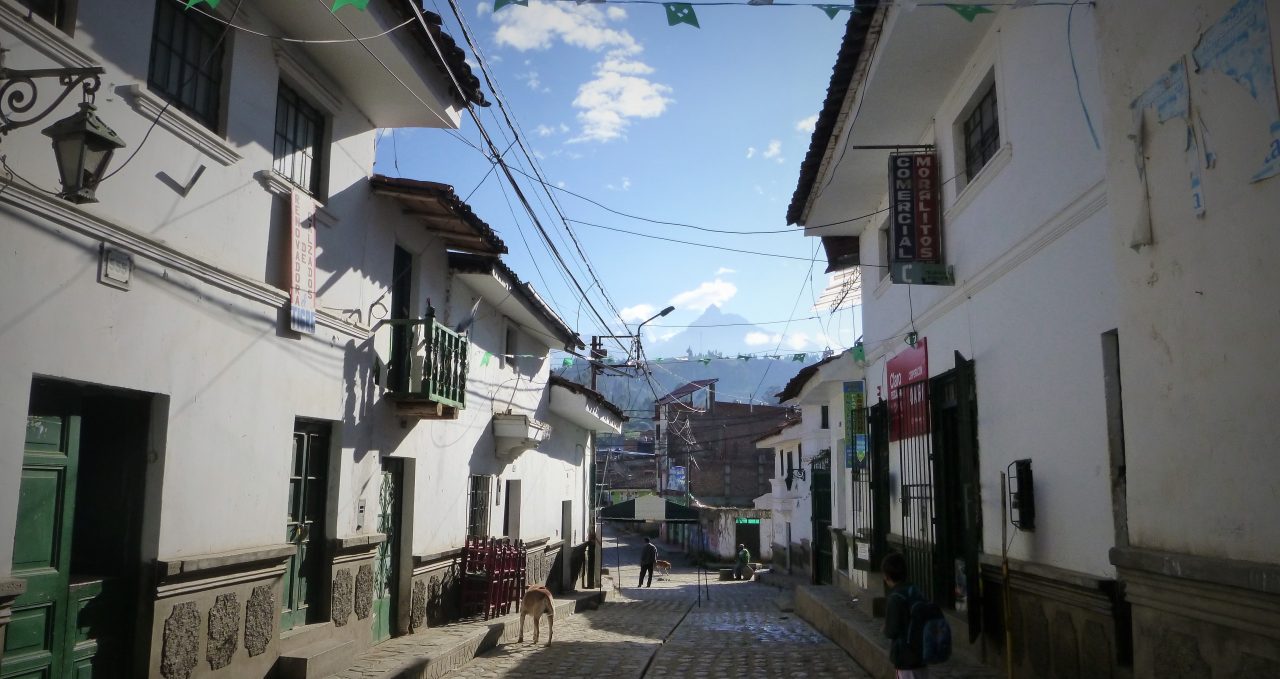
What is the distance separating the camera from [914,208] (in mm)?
10195

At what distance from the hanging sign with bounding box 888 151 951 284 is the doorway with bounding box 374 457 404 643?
21.3 feet

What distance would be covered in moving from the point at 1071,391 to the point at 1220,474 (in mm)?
3127

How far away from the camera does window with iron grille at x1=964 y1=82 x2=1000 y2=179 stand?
9023 millimetres

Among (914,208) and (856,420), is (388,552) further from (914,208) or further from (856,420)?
(856,420)

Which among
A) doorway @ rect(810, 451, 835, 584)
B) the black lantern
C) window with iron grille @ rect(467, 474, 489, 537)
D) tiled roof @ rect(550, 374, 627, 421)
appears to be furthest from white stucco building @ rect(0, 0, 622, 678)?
doorway @ rect(810, 451, 835, 584)

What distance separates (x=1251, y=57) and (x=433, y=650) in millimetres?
9052

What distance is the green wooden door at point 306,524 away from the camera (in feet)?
28.4

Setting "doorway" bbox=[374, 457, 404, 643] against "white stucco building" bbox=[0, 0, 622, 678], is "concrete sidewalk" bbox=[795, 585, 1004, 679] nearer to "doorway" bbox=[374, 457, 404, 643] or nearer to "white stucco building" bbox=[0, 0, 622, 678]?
"white stucco building" bbox=[0, 0, 622, 678]

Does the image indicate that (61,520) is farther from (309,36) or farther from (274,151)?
(309,36)

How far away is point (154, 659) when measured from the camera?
6.29m

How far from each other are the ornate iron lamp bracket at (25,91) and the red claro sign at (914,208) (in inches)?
311

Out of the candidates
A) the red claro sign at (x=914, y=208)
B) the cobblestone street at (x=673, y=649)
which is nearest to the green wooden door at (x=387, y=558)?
the cobblestone street at (x=673, y=649)

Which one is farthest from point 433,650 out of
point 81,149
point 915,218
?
point 915,218

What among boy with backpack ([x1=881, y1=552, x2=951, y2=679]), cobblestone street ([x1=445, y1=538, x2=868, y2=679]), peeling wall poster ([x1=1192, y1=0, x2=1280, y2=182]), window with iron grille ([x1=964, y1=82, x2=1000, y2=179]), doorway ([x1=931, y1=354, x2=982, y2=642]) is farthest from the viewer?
cobblestone street ([x1=445, y1=538, x2=868, y2=679])
